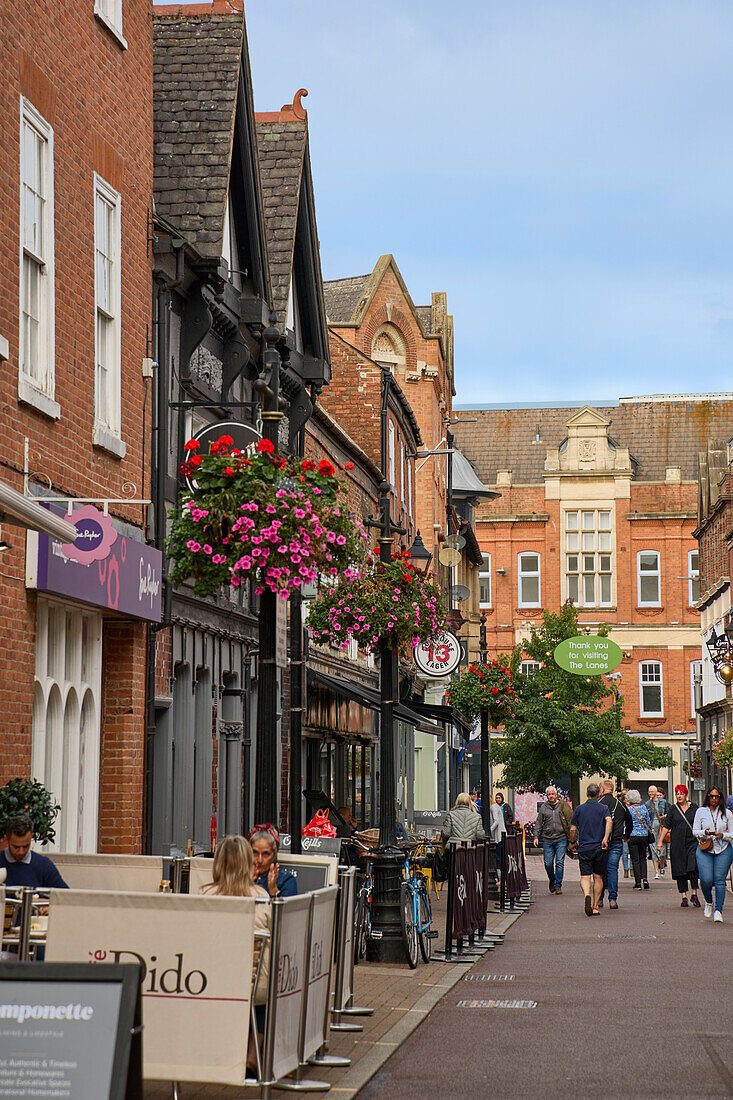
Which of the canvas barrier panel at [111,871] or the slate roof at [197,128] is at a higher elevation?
the slate roof at [197,128]

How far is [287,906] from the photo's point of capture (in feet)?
25.8

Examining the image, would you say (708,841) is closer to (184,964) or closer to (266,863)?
(266,863)

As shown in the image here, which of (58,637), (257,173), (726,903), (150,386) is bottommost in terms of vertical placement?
(726,903)

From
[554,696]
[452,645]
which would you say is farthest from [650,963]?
[554,696]

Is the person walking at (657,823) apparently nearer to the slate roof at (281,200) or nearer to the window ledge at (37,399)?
the slate roof at (281,200)

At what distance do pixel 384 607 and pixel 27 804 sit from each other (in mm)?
5954

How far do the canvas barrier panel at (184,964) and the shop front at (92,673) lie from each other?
4783 mm

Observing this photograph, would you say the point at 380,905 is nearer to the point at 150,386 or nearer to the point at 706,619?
the point at 150,386

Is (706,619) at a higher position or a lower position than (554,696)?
higher

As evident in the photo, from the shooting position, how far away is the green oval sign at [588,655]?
109 ft

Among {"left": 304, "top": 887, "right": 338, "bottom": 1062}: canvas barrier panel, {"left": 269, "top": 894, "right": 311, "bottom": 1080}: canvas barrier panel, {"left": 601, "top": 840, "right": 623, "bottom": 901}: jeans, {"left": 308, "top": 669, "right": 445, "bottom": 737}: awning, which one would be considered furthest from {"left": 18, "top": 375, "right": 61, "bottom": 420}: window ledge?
{"left": 601, "top": 840, "right": 623, "bottom": 901}: jeans

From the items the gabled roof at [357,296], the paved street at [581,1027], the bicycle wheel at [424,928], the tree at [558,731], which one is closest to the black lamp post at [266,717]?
the paved street at [581,1027]

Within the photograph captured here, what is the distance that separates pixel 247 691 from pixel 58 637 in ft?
24.6

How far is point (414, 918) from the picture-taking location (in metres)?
14.9
